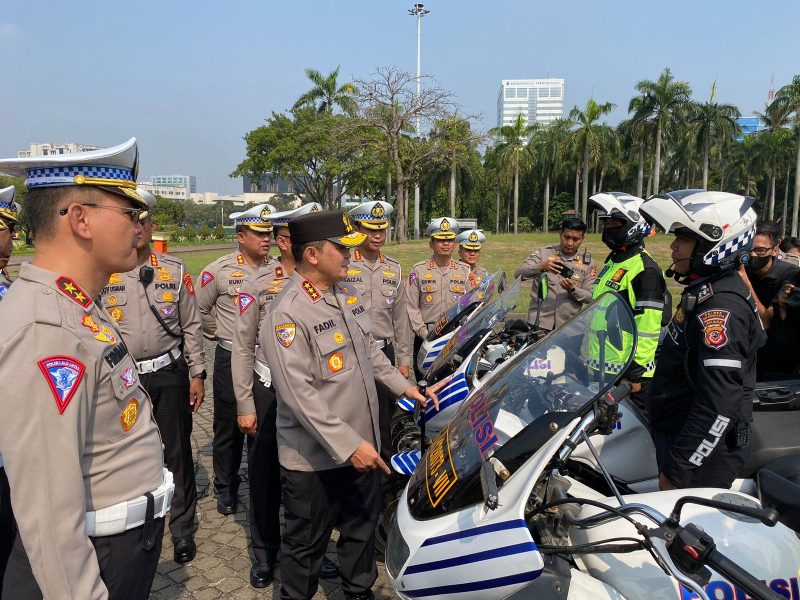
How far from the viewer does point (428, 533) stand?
1665 millimetres

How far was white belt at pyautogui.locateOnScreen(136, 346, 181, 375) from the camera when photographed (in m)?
3.32

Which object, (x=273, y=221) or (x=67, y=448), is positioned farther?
(x=273, y=221)

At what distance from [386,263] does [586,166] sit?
1752 inches

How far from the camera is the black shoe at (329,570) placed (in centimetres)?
325

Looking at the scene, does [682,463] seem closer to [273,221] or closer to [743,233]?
[743,233]

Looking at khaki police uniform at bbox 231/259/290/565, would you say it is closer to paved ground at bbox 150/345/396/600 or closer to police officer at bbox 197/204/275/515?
paved ground at bbox 150/345/396/600

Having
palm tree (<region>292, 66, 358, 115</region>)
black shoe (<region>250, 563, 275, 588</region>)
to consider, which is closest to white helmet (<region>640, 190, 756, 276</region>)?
black shoe (<region>250, 563, 275, 588</region>)

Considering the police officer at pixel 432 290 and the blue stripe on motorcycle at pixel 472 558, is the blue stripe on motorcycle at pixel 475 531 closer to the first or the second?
the blue stripe on motorcycle at pixel 472 558

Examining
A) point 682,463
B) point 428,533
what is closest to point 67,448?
point 428,533

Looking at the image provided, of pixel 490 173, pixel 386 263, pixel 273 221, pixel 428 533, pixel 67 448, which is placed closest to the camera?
pixel 67 448

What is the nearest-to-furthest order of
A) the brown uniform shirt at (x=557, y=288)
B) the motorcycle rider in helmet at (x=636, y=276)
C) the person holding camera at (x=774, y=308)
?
the motorcycle rider in helmet at (x=636, y=276)
the person holding camera at (x=774, y=308)
the brown uniform shirt at (x=557, y=288)

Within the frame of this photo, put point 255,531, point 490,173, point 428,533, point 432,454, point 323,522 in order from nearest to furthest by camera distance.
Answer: point 428,533 < point 432,454 < point 323,522 < point 255,531 < point 490,173

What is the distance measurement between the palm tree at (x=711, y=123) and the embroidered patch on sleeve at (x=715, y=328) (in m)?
45.9

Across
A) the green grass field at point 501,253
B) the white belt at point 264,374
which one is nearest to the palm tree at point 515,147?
the green grass field at point 501,253
